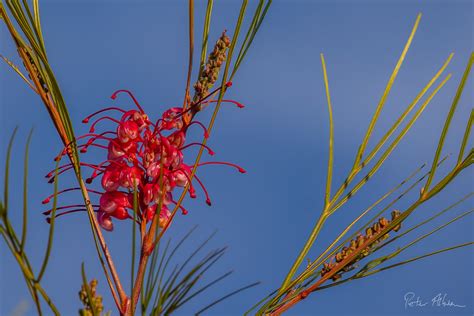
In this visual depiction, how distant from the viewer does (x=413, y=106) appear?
1.17 m

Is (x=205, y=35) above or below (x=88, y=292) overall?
above

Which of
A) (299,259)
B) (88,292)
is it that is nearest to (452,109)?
(299,259)

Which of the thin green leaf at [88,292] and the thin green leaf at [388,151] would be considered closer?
the thin green leaf at [88,292]

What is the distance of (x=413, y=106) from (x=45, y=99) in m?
0.65

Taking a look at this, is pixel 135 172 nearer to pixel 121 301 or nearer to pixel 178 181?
pixel 178 181

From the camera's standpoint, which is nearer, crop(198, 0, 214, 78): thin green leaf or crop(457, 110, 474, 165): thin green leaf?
crop(457, 110, 474, 165): thin green leaf

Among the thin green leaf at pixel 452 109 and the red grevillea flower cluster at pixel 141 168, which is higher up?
the red grevillea flower cluster at pixel 141 168

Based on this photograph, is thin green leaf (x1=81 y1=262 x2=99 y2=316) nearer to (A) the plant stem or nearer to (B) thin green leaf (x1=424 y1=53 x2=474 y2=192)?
(A) the plant stem

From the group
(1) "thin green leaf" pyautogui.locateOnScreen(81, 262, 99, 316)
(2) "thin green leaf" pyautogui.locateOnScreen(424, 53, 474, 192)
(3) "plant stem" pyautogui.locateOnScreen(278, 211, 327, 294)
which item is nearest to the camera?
(1) "thin green leaf" pyautogui.locateOnScreen(81, 262, 99, 316)

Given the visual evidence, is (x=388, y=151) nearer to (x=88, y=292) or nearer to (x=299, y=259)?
(x=299, y=259)

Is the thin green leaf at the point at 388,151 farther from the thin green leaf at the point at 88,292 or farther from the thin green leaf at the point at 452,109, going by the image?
the thin green leaf at the point at 88,292

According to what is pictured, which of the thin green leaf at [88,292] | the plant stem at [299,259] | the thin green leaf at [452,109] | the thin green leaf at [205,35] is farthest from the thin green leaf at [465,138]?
the thin green leaf at [88,292]

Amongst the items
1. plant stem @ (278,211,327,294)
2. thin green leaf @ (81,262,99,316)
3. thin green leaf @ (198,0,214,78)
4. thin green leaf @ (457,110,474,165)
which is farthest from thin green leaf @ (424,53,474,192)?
thin green leaf @ (81,262,99,316)

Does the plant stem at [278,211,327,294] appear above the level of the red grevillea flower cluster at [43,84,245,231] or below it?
below
